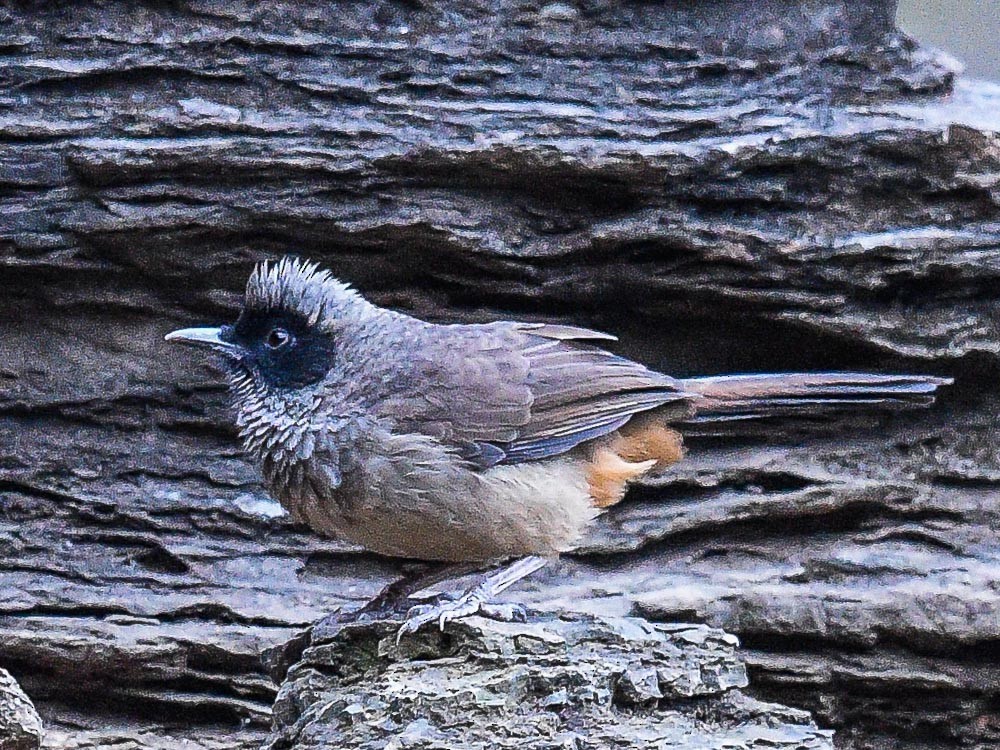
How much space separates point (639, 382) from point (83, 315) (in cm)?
250

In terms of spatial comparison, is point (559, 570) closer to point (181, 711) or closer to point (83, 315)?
point (181, 711)

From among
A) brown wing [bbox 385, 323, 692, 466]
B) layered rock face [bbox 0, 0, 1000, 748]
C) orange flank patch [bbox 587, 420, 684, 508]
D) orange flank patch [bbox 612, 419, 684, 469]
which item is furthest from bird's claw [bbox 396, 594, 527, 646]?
layered rock face [bbox 0, 0, 1000, 748]

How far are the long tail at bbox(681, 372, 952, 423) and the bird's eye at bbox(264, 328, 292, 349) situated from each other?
1.38 metres

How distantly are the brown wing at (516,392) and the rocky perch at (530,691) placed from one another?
2.31 feet

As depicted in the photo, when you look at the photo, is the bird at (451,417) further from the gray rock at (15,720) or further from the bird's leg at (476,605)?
the gray rock at (15,720)

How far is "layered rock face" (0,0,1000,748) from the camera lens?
18.4 ft

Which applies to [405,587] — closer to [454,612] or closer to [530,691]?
[454,612]

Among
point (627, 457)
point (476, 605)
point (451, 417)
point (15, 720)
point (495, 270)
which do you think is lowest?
point (15, 720)

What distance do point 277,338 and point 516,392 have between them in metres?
0.82

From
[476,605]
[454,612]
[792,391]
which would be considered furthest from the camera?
[792,391]

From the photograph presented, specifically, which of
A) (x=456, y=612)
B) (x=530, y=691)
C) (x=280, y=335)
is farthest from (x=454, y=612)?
(x=280, y=335)

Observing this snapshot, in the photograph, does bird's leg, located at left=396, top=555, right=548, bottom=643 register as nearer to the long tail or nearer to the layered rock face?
the long tail

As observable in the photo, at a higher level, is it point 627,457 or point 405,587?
point 627,457

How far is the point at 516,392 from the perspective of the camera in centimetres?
471
